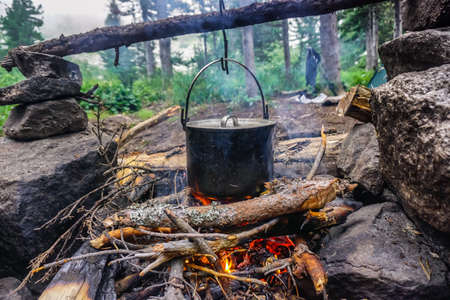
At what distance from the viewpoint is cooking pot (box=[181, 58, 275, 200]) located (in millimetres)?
1898

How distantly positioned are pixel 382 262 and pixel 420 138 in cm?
75

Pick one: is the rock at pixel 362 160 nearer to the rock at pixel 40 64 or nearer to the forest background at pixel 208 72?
the rock at pixel 40 64

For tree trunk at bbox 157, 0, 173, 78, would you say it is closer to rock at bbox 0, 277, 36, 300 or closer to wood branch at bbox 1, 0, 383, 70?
wood branch at bbox 1, 0, 383, 70

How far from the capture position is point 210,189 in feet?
6.59

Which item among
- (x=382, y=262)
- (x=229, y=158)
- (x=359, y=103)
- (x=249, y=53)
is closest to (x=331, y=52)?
(x=249, y=53)

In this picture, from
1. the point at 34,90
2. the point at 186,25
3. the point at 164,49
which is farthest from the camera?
the point at 164,49

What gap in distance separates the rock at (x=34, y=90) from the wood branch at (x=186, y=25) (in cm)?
46

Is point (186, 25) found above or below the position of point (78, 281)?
above

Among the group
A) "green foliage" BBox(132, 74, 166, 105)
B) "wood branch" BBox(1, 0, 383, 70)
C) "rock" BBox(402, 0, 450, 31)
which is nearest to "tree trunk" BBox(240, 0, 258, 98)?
"green foliage" BBox(132, 74, 166, 105)

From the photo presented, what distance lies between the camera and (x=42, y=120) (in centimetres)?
248

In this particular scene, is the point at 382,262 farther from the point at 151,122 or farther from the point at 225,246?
the point at 151,122

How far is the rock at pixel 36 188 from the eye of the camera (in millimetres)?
1835

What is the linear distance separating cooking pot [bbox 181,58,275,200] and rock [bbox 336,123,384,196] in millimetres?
838

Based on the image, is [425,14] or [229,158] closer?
[425,14]
